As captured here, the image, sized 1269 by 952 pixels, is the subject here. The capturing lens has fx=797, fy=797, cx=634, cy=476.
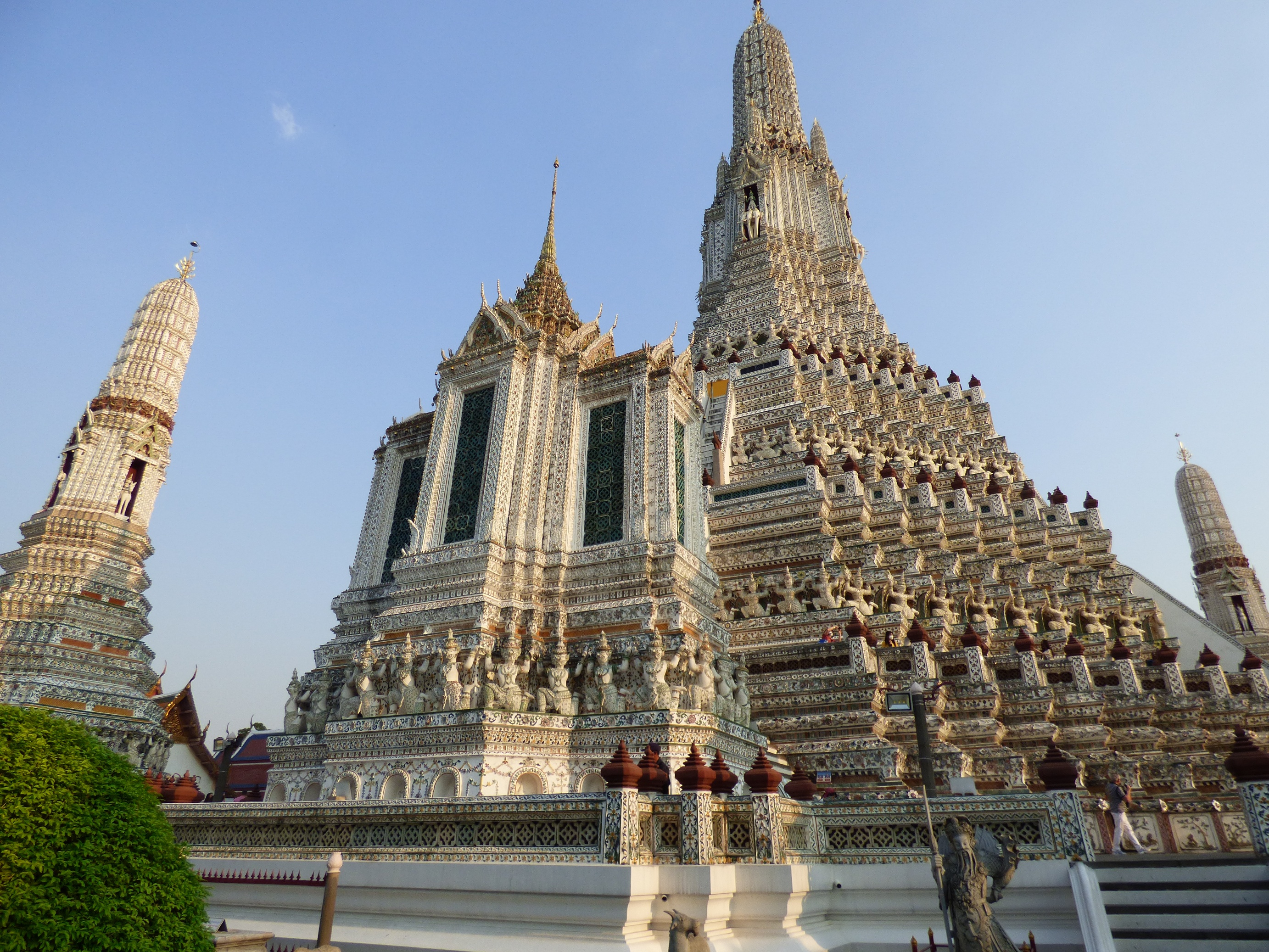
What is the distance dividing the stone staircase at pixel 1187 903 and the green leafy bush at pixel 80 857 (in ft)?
Answer: 22.5

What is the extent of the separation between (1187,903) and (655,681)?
6402 millimetres

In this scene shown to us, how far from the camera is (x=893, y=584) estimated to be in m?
16.6

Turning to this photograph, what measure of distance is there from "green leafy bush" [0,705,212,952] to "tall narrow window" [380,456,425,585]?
11362 mm

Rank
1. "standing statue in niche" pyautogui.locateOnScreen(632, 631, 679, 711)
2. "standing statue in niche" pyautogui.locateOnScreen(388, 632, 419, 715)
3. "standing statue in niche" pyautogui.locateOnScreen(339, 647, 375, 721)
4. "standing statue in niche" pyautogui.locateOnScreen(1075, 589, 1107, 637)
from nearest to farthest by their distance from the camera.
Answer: "standing statue in niche" pyautogui.locateOnScreen(632, 631, 679, 711) → "standing statue in niche" pyautogui.locateOnScreen(388, 632, 419, 715) → "standing statue in niche" pyautogui.locateOnScreen(339, 647, 375, 721) → "standing statue in niche" pyautogui.locateOnScreen(1075, 589, 1107, 637)

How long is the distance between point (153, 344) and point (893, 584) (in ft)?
74.9

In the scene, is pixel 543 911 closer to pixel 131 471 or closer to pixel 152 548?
pixel 152 548

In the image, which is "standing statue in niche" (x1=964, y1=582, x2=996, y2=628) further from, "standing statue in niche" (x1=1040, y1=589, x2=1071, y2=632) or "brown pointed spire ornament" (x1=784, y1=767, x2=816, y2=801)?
"brown pointed spire ornament" (x1=784, y1=767, x2=816, y2=801)

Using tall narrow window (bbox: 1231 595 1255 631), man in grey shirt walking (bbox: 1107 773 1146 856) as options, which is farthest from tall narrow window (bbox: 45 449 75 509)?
tall narrow window (bbox: 1231 595 1255 631)

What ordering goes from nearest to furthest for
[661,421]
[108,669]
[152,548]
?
[661,421] < [108,669] < [152,548]

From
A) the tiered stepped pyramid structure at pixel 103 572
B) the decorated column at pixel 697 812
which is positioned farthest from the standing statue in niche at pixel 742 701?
the tiered stepped pyramid structure at pixel 103 572

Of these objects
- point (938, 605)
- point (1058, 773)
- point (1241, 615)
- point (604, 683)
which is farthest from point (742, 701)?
point (1241, 615)

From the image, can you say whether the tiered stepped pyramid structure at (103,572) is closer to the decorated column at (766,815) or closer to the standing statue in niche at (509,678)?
the standing statue in niche at (509,678)

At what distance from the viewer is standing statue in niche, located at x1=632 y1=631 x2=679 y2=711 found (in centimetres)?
1104

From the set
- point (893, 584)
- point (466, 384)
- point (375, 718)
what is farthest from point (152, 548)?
point (893, 584)
